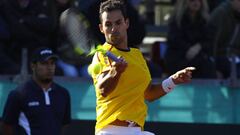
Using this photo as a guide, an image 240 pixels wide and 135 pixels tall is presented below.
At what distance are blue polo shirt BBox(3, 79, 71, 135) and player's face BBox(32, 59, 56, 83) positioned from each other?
0.10 m

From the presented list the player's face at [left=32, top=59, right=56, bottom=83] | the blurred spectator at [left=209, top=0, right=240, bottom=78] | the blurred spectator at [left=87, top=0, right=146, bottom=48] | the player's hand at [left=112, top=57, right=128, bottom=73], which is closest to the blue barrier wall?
the blurred spectator at [left=209, top=0, right=240, bottom=78]

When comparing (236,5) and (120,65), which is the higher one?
(120,65)

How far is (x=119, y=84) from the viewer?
222 inches

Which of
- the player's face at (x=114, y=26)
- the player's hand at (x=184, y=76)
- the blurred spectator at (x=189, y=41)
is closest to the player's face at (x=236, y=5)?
the blurred spectator at (x=189, y=41)

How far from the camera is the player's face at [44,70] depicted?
330 inches

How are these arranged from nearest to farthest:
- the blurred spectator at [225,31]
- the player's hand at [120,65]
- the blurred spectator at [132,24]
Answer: the player's hand at [120,65], the blurred spectator at [132,24], the blurred spectator at [225,31]

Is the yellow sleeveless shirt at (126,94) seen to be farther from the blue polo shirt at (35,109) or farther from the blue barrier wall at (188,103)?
the blue barrier wall at (188,103)

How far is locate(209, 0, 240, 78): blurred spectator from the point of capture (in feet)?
34.0

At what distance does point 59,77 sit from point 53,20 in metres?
0.83

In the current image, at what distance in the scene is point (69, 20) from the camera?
28.3 feet

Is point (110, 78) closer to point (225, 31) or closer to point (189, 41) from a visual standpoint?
point (189, 41)

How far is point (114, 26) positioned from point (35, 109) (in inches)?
110

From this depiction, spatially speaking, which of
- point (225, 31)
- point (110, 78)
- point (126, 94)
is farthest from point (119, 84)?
point (225, 31)

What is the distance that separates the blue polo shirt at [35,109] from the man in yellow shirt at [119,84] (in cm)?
241
